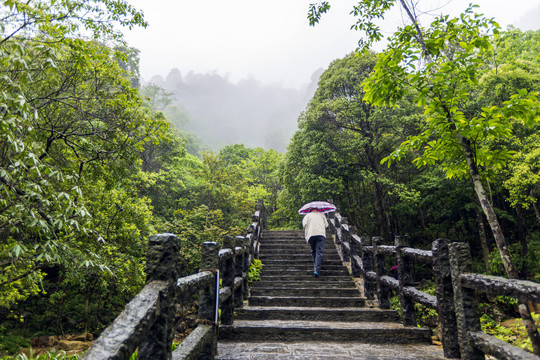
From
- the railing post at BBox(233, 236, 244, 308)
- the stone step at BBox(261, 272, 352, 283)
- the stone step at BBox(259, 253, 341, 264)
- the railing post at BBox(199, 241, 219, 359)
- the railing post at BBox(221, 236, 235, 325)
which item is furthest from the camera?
the stone step at BBox(259, 253, 341, 264)

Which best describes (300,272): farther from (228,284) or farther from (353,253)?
(228,284)

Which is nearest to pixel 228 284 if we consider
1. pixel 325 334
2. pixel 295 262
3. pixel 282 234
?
pixel 325 334

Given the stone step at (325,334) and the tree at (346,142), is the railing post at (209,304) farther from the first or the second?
the tree at (346,142)

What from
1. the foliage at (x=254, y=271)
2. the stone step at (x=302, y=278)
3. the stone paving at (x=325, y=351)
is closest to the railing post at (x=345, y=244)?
the stone step at (x=302, y=278)

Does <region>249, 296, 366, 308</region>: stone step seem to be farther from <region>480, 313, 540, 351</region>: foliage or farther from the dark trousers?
<region>480, 313, 540, 351</region>: foliage

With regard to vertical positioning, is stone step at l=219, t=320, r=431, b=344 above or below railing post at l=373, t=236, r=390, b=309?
below

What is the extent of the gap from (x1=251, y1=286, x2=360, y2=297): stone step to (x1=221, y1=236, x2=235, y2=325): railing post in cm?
214

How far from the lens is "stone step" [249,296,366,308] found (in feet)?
17.7

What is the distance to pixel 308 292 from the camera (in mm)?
5992

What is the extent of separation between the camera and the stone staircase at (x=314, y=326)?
3.31m

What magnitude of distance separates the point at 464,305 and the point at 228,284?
261 cm

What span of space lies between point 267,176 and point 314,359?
24500 millimetres

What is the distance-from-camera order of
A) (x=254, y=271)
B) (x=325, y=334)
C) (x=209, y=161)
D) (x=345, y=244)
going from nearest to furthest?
1. (x=325, y=334)
2. (x=254, y=271)
3. (x=345, y=244)
4. (x=209, y=161)

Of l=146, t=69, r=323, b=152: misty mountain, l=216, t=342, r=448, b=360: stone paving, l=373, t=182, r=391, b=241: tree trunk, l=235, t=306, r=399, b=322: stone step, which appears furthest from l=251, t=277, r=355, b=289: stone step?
l=146, t=69, r=323, b=152: misty mountain
